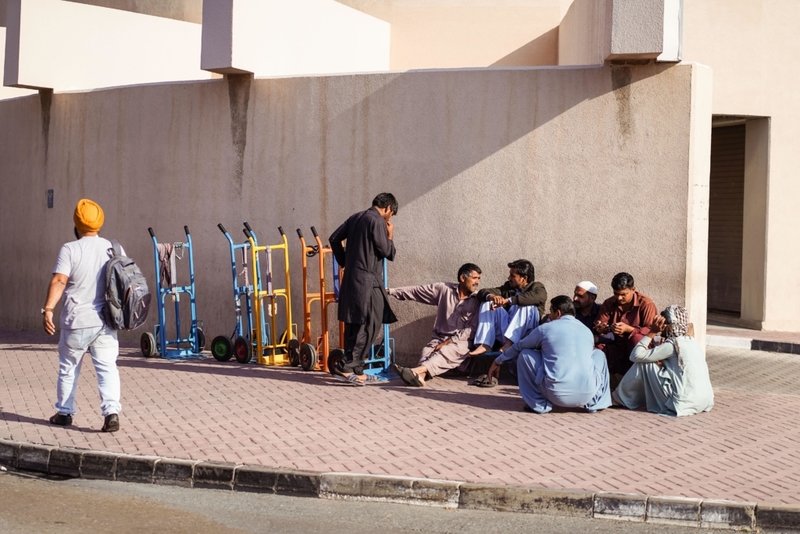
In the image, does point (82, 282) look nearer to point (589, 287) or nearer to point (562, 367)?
point (562, 367)

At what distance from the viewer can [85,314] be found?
23.9 feet

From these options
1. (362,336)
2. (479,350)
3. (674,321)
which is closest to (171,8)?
(362,336)

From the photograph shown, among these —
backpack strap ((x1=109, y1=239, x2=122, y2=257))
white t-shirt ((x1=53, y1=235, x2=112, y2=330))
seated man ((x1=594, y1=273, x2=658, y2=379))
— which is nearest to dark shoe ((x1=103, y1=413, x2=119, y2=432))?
white t-shirt ((x1=53, y1=235, x2=112, y2=330))

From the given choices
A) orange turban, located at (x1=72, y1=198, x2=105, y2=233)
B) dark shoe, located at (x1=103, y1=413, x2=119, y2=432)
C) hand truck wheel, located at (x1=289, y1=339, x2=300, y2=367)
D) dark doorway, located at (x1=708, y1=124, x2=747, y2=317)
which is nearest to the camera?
dark shoe, located at (x1=103, y1=413, x2=119, y2=432)

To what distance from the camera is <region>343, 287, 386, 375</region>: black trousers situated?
9383mm

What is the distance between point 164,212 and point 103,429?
5.44 m

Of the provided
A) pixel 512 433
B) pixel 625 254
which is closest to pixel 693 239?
pixel 625 254

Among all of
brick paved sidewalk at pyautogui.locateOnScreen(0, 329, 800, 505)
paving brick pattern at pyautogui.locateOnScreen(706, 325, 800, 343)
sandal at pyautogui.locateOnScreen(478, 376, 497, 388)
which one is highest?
paving brick pattern at pyautogui.locateOnScreen(706, 325, 800, 343)

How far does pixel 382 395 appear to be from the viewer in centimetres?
902

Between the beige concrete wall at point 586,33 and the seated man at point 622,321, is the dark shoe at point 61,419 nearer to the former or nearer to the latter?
the seated man at point 622,321

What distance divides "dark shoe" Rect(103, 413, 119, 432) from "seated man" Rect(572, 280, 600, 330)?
4.47 meters

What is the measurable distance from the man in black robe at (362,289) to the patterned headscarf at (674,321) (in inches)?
103

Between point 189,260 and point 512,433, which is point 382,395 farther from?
point 189,260

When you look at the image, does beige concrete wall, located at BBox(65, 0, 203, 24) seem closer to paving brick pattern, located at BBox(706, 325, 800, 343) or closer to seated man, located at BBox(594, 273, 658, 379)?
paving brick pattern, located at BBox(706, 325, 800, 343)
